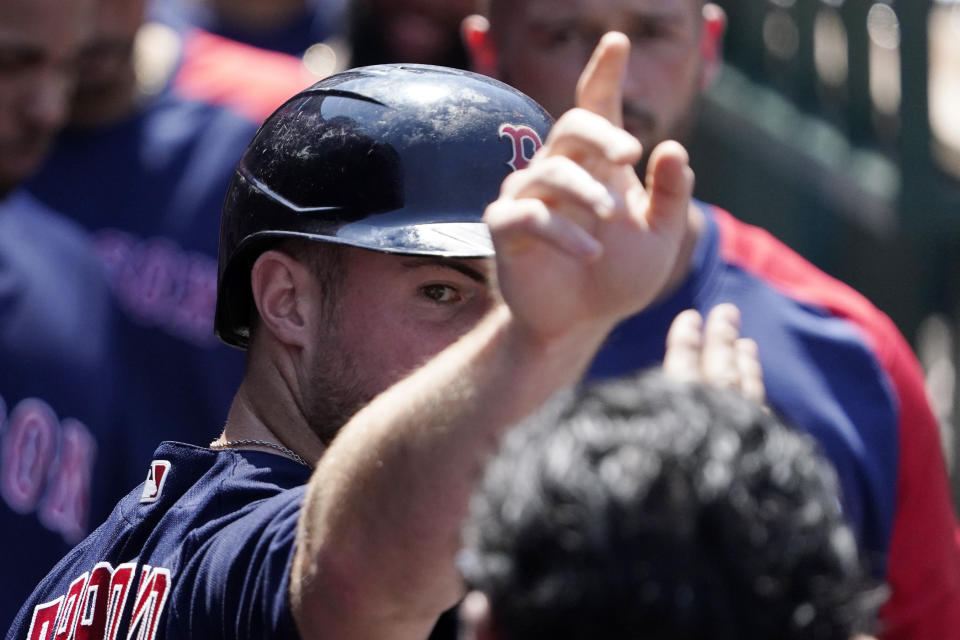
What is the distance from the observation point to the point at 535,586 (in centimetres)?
134

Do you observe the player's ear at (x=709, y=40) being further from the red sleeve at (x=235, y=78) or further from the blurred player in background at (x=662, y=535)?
the blurred player in background at (x=662, y=535)

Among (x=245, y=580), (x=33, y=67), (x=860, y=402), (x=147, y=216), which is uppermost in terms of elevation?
(x=245, y=580)

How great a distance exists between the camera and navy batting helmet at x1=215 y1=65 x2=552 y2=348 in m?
2.49

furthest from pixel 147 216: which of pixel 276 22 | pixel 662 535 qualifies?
pixel 662 535

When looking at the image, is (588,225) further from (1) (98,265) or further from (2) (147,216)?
(2) (147,216)

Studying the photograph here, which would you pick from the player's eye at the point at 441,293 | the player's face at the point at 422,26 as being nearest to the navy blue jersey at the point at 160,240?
the player's face at the point at 422,26

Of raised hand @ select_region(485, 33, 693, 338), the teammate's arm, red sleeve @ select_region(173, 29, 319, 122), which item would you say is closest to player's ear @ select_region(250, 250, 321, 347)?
the teammate's arm

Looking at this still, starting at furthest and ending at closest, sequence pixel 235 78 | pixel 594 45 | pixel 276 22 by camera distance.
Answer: pixel 276 22, pixel 235 78, pixel 594 45

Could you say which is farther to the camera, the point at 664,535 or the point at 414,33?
the point at 414,33

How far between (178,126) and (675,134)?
5.98 ft

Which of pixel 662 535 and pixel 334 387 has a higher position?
pixel 662 535

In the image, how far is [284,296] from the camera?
260 centimetres

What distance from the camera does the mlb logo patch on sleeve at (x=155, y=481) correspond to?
Answer: 2451 mm

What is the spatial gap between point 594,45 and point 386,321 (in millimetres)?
1785
